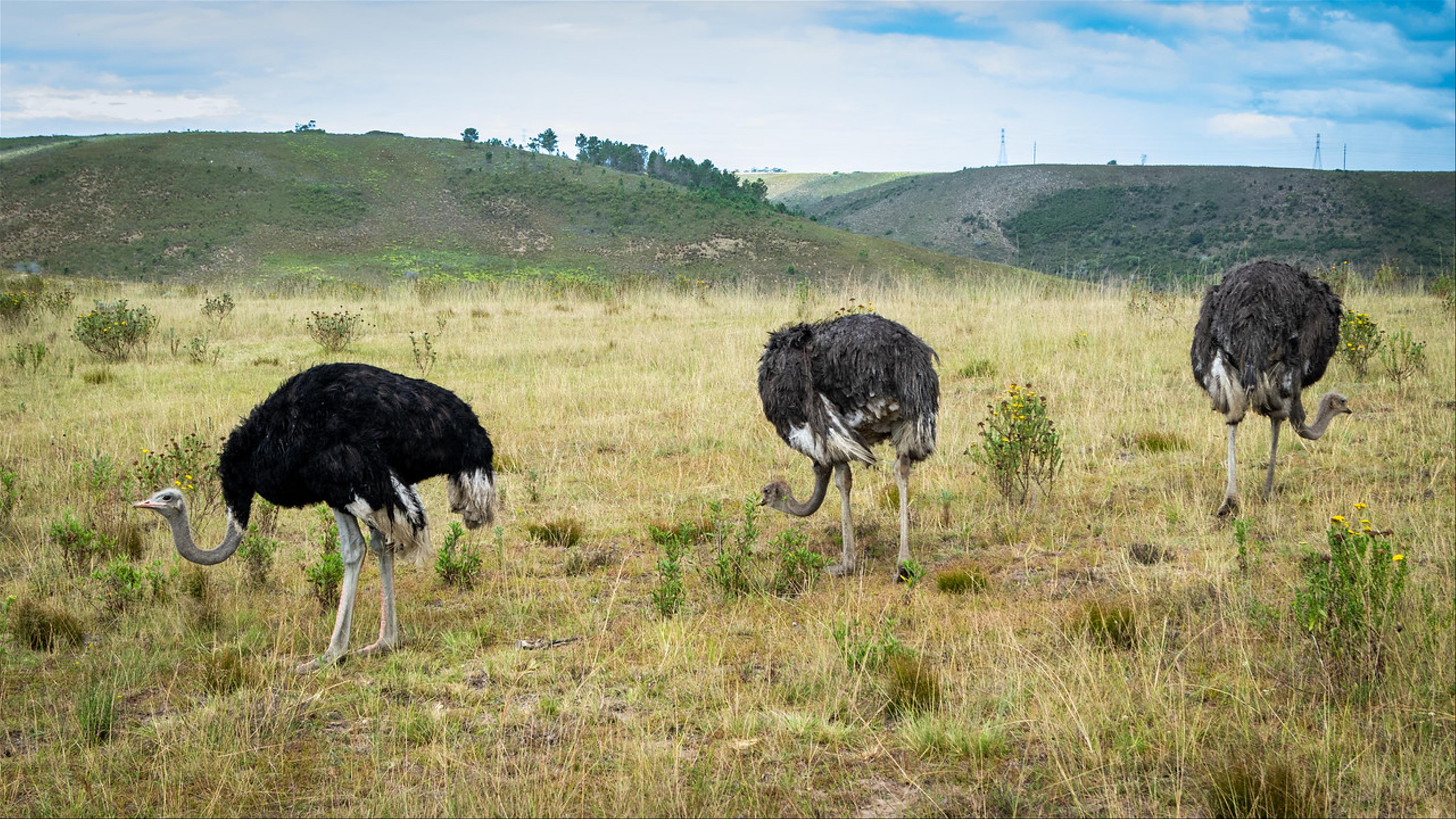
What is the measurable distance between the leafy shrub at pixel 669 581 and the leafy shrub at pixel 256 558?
2.49 m

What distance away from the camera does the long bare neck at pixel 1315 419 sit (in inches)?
281

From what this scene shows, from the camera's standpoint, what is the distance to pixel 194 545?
5.12m

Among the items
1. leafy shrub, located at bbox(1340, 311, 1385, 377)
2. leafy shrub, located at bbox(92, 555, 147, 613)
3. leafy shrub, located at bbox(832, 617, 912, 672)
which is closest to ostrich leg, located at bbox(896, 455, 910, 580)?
leafy shrub, located at bbox(832, 617, 912, 672)

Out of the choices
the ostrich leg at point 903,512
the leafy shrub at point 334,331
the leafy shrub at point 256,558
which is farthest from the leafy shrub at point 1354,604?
the leafy shrub at point 334,331

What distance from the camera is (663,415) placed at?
10875mm

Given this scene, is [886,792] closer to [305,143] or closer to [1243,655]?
[1243,655]

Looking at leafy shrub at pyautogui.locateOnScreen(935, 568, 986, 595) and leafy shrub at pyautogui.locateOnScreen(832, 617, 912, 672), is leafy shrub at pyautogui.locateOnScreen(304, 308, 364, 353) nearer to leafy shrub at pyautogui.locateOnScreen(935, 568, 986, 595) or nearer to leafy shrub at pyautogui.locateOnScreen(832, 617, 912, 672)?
leafy shrub at pyautogui.locateOnScreen(935, 568, 986, 595)

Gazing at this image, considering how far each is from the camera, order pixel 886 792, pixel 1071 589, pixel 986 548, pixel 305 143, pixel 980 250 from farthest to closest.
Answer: pixel 980 250 → pixel 305 143 → pixel 986 548 → pixel 1071 589 → pixel 886 792

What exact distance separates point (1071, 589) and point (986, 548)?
97cm

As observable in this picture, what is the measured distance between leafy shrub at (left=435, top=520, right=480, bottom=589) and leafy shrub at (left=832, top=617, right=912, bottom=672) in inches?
97.6

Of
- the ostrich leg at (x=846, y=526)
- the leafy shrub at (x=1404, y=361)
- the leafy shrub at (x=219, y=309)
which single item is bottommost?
the ostrich leg at (x=846, y=526)

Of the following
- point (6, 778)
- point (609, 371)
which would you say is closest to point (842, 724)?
point (6, 778)

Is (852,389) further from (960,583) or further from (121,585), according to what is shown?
(121,585)

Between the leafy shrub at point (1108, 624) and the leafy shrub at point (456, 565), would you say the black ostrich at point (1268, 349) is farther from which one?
the leafy shrub at point (456, 565)
